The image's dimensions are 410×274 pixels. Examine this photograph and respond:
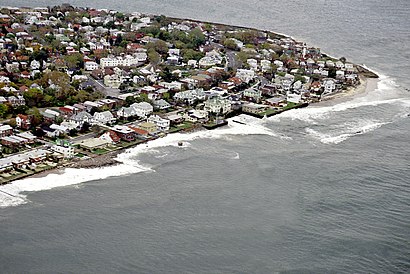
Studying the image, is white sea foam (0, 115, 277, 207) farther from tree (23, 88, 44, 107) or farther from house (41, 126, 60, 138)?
tree (23, 88, 44, 107)

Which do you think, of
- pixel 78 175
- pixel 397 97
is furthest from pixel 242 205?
pixel 397 97

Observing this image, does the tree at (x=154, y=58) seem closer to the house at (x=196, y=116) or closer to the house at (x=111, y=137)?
the house at (x=196, y=116)

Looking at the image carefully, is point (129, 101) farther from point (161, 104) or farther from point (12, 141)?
point (12, 141)

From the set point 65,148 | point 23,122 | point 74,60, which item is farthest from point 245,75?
point 65,148

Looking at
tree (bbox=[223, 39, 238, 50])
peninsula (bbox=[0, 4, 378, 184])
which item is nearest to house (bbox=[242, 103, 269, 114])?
peninsula (bbox=[0, 4, 378, 184])

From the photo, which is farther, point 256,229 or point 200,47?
point 200,47

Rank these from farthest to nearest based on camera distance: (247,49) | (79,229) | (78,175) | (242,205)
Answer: (247,49) < (78,175) < (242,205) < (79,229)

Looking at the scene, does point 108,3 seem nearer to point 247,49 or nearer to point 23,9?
point 23,9
